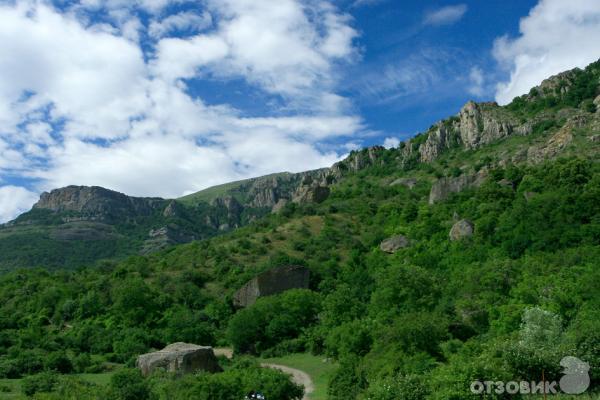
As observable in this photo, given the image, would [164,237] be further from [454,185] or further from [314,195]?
[454,185]

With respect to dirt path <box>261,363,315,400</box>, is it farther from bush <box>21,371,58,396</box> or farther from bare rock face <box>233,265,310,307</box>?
bare rock face <box>233,265,310,307</box>

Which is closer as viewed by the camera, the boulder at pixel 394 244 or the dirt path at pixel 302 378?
the dirt path at pixel 302 378

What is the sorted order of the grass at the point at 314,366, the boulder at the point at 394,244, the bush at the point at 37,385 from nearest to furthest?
1. the bush at the point at 37,385
2. the grass at the point at 314,366
3. the boulder at the point at 394,244

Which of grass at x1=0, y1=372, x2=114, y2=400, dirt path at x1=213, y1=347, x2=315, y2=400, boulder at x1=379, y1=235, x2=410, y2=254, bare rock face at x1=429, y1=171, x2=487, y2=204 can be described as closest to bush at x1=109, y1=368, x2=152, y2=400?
grass at x1=0, y1=372, x2=114, y2=400

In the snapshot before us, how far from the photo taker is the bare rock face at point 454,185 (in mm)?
86375

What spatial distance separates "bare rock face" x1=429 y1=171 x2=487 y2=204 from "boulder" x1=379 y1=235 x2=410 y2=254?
14550 millimetres

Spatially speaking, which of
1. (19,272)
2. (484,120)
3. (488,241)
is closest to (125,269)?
(19,272)

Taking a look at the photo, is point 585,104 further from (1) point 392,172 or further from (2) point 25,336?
(2) point 25,336

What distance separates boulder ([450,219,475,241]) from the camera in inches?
2648

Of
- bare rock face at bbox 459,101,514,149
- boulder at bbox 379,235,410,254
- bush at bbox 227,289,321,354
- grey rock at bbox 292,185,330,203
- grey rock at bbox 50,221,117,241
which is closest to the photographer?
bush at bbox 227,289,321,354

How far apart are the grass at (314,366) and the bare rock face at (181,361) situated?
7.79 meters

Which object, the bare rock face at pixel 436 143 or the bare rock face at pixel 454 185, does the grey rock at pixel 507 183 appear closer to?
the bare rock face at pixel 454 185

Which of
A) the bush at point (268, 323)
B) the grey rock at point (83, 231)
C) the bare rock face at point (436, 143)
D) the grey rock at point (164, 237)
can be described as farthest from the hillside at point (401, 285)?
the grey rock at point (83, 231)

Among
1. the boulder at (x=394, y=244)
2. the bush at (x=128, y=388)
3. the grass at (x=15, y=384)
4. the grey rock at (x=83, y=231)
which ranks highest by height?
the grey rock at (x=83, y=231)
